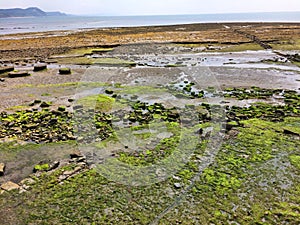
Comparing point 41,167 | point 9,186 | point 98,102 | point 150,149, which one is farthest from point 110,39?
point 9,186

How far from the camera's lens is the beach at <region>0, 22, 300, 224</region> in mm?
8461

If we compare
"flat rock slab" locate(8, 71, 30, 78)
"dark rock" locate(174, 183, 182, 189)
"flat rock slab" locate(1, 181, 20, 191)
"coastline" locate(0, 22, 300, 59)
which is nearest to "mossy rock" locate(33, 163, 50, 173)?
"flat rock slab" locate(1, 181, 20, 191)

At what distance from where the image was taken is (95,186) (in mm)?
9656

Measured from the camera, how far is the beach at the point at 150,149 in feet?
27.8

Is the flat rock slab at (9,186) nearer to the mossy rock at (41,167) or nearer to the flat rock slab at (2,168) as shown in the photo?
the flat rock slab at (2,168)

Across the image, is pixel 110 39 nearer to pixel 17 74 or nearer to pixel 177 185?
pixel 17 74

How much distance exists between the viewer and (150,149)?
12.3m

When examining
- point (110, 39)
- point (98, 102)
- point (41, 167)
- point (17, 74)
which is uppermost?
point (110, 39)

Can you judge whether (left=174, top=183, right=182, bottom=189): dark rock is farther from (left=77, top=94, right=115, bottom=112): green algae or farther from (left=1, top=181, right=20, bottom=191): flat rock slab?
(left=77, top=94, right=115, bottom=112): green algae

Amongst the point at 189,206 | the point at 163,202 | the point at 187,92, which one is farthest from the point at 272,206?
the point at 187,92

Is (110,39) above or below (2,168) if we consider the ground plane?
above

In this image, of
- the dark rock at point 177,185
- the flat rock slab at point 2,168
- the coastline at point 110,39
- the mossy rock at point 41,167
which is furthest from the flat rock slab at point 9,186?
the coastline at point 110,39

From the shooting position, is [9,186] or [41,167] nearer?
[9,186]

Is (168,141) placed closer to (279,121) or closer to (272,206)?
(272,206)
